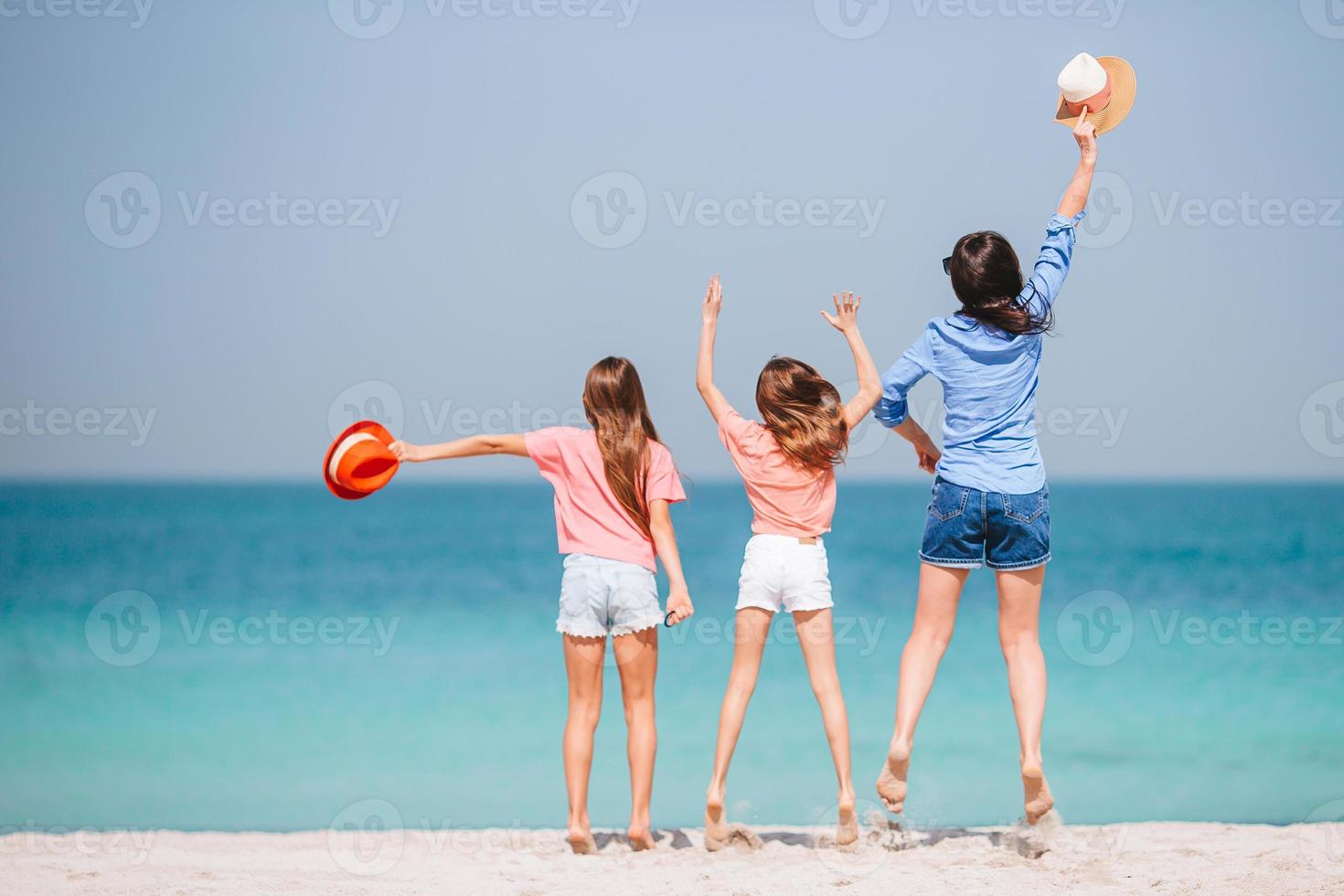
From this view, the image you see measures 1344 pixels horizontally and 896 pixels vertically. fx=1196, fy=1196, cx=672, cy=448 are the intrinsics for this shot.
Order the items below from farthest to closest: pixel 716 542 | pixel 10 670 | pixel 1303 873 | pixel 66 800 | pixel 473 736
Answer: pixel 716 542 < pixel 10 670 < pixel 473 736 < pixel 66 800 < pixel 1303 873

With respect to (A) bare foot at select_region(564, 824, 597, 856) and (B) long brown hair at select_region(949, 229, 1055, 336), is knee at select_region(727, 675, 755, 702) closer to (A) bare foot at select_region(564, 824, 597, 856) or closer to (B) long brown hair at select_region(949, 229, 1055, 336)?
(A) bare foot at select_region(564, 824, 597, 856)

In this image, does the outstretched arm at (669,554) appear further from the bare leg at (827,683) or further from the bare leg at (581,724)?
the bare leg at (827,683)

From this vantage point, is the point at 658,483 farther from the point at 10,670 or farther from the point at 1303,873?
the point at 10,670

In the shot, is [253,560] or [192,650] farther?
[253,560]

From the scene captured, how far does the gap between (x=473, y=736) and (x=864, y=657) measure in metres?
4.96

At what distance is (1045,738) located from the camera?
29.8 feet

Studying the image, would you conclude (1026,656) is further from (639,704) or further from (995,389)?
(639,704)

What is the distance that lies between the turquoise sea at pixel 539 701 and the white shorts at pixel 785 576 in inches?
91.2

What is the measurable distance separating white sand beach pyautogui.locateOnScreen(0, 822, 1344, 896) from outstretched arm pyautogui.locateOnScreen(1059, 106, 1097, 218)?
2425 mm

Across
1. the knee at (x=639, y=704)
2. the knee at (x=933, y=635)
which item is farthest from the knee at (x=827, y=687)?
the knee at (x=639, y=704)

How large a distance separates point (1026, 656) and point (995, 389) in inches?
40.4

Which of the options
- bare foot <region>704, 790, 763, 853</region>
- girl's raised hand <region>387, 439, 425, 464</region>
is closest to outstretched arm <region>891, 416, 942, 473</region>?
bare foot <region>704, 790, 763, 853</region>

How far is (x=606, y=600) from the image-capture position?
4586mm

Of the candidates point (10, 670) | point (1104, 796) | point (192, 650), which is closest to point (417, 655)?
point (192, 650)
